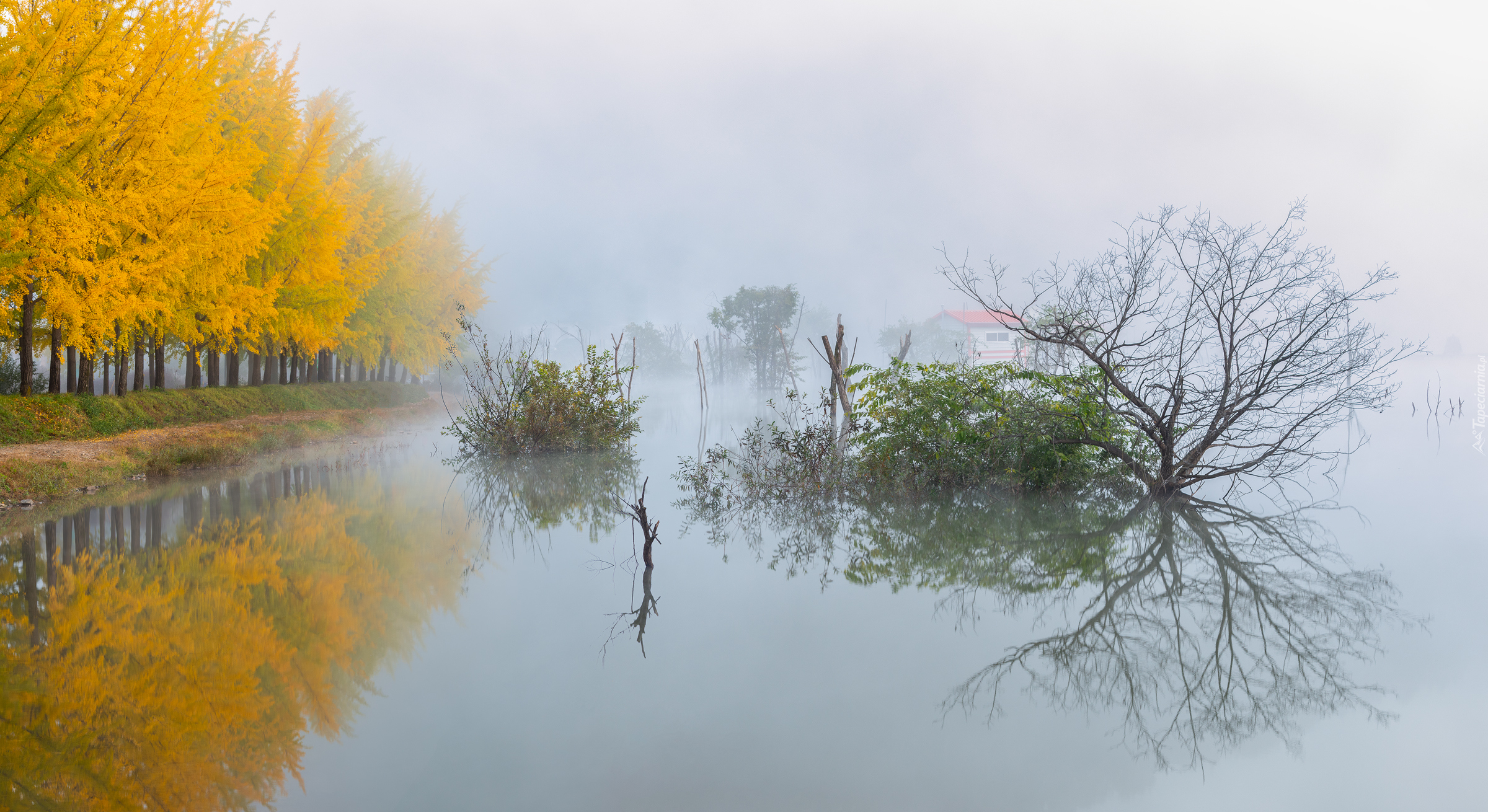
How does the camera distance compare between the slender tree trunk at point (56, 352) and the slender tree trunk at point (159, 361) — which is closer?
the slender tree trunk at point (56, 352)

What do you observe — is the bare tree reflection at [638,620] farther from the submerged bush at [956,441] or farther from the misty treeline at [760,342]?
the misty treeline at [760,342]

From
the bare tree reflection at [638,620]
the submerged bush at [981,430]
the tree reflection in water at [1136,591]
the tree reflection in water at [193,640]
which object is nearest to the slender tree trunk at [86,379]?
the tree reflection in water at [193,640]

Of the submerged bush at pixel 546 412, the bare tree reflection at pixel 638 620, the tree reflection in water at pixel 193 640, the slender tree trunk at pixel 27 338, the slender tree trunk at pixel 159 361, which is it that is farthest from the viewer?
the slender tree trunk at pixel 159 361

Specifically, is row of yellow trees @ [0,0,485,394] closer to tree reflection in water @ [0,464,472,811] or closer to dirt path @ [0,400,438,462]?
dirt path @ [0,400,438,462]

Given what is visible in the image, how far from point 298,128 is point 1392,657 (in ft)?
73.2

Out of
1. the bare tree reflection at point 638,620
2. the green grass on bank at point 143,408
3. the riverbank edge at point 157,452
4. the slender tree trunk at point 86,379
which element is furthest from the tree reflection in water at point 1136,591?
the slender tree trunk at point 86,379

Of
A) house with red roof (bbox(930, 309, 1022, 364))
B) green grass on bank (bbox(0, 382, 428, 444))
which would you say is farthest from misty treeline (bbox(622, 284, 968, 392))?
green grass on bank (bbox(0, 382, 428, 444))

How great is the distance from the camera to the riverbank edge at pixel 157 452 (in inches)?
439

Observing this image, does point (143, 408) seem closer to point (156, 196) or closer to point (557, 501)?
point (156, 196)

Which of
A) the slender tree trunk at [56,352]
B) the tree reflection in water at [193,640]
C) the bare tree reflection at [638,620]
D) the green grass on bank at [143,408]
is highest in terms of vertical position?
the slender tree trunk at [56,352]

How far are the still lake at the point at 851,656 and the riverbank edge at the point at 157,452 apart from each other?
0.82 m

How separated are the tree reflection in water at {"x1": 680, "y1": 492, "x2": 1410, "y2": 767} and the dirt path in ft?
30.6

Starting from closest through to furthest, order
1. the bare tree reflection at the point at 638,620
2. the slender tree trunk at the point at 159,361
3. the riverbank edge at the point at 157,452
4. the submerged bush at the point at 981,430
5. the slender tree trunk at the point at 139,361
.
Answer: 1. the bare tree reflection at the point at 638,620
2. the riverbank edge at the point at 157,452
3. the submerged bush at the point at 981,430
4. the slender tree trunk at the point at 139,361
5. the slender tree trunk at the point at 159,361

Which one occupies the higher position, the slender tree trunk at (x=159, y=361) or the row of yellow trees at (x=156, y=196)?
the row of yellow trees at (x=156, y=196)
